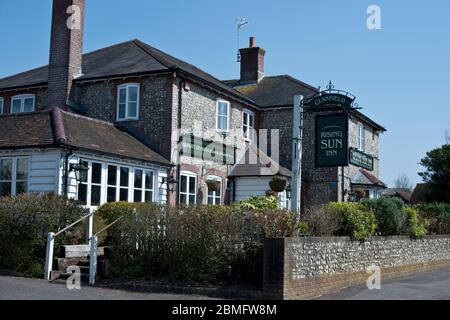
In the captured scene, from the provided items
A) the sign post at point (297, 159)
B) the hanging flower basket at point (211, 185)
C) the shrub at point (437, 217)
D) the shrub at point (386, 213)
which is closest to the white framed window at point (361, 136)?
the shrub at point (437, 217)

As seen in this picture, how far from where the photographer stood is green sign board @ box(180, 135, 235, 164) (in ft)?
78.6

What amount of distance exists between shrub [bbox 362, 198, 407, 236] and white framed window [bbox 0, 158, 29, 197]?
10.8 metres

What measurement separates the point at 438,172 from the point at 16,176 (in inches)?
1148

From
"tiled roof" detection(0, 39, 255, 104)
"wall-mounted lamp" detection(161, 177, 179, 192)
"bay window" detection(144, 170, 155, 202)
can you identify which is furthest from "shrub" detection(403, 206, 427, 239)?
"tiled roof" detection(0, 39, 255, 104)

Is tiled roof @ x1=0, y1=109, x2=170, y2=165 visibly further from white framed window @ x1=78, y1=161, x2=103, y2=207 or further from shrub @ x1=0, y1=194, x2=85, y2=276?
shrub @ x1=0, y1=194, x2=85, y2=276

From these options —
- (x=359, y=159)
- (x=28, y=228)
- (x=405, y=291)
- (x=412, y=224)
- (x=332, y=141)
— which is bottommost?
(x=405, y=291)

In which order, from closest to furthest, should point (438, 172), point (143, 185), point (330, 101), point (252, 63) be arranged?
point (330, 101), point (143, 185), point (252, 63), point (438, 172)

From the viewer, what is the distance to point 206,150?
25.4m

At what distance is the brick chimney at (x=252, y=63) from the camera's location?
3459cm

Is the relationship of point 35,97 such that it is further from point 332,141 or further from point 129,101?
point 332,141

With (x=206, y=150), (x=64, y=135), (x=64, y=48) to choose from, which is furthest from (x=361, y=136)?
(x=64, y=135)

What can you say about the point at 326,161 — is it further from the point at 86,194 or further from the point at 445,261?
the point at 445,261

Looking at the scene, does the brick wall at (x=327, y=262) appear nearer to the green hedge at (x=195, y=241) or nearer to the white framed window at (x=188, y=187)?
the green hedge at (x=195, y=241)

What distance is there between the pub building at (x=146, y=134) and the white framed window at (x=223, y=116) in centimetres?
5
